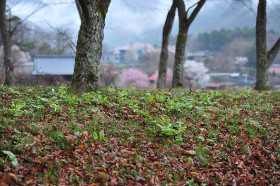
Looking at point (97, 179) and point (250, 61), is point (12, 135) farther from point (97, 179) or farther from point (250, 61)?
point (250, 61)

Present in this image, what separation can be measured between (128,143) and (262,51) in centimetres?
969

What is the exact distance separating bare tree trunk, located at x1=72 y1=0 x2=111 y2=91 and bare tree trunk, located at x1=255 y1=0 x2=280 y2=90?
314 inches

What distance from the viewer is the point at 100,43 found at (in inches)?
277

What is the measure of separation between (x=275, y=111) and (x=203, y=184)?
4719 millimetres

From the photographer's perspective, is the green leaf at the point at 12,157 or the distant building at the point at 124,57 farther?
the distant building at the point at 124,57

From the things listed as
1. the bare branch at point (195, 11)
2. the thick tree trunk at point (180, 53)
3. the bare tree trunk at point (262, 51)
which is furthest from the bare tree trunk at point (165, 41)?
the bare tree trunk at point (262, 51)

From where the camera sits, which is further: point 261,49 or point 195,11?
point 195,11

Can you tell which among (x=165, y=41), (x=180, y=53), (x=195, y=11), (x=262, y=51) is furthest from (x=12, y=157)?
(x=262, y=51)

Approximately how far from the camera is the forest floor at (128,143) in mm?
3568

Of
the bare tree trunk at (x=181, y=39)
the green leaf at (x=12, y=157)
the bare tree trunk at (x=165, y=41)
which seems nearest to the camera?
the green leaf at (x=12, y=157)

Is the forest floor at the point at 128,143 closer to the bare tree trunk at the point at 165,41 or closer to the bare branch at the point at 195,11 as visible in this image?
the bare branch at the point at 195,11

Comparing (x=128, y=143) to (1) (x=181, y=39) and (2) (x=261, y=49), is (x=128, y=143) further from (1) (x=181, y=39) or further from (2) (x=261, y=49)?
(2) (x=261, y=49)

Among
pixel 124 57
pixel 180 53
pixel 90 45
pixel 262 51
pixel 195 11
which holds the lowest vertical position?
pixel 90 45

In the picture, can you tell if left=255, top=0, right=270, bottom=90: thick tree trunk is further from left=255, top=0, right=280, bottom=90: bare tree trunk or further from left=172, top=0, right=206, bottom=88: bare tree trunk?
left=172, top=0, right=206, bottom=88: bare tree trunk
